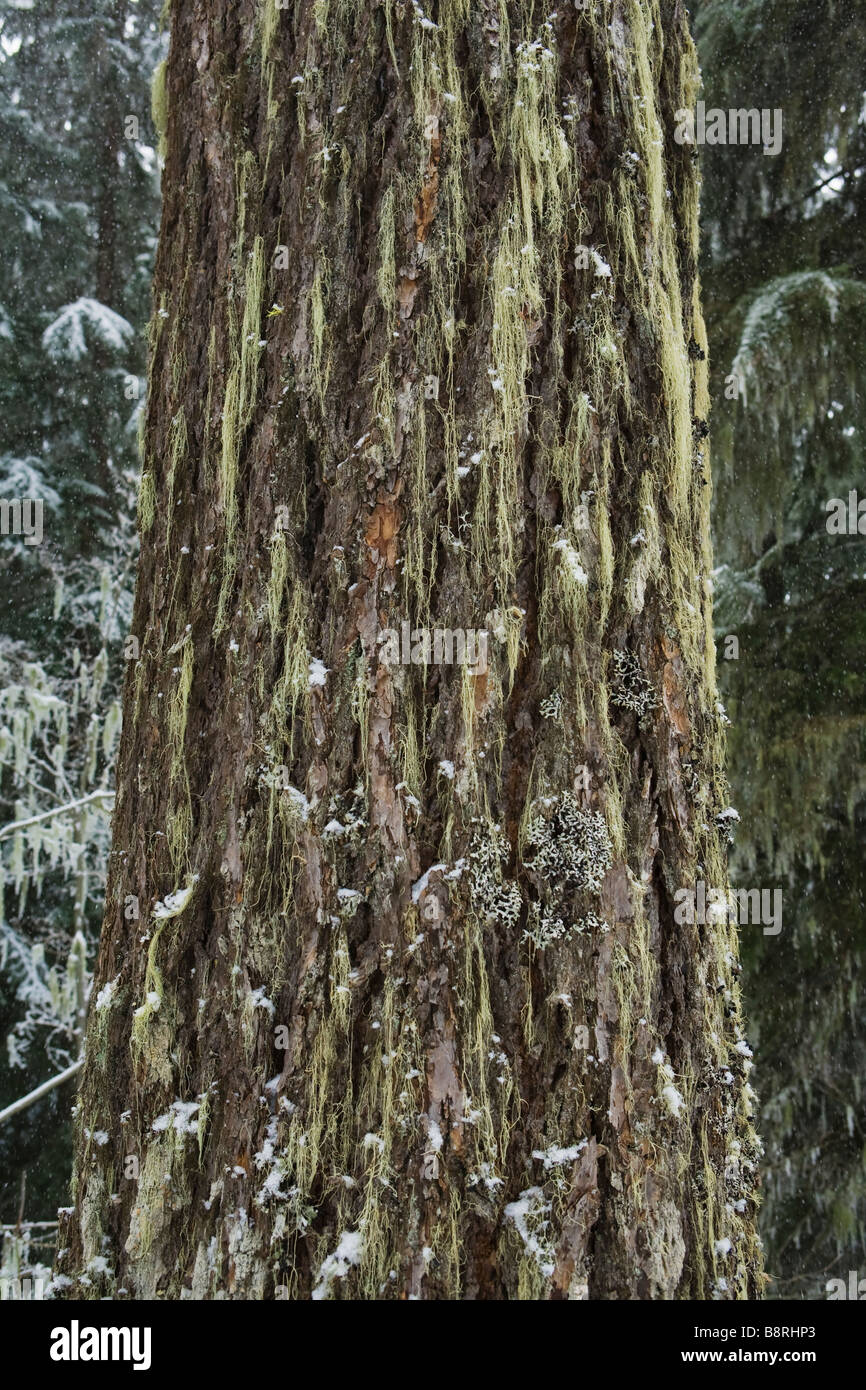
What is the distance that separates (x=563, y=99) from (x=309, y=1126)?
1.48 metres

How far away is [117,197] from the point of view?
8.29 meters

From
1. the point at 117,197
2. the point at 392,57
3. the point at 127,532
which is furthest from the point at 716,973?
the point at 117,197

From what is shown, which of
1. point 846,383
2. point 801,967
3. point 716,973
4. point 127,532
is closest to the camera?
point 716,973

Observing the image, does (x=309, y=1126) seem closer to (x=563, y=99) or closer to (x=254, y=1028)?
(x=254, y=1028)

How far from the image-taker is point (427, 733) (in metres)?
1.33

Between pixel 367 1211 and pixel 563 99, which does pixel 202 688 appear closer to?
pixel 367 1211

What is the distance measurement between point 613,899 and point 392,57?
1234 millimetres

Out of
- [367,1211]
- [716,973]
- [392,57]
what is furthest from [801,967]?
[392,57]

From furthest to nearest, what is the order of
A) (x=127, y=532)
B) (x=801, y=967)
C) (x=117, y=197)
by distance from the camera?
(x=117, y=197) < (x=127, y=532) < (x=801, y=967)

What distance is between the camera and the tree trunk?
1257 millimetres

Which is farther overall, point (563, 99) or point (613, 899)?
point (563, 99)

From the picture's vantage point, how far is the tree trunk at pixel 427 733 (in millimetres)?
1257
